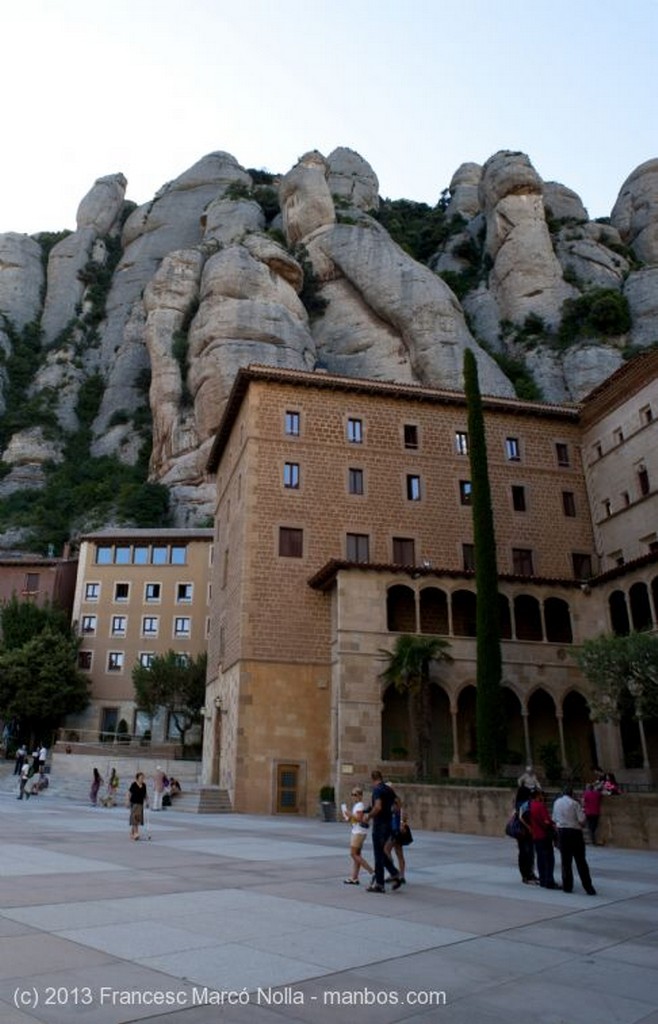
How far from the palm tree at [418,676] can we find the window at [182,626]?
2790 centimetres

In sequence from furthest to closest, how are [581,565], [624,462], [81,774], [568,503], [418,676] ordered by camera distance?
[81,774], [568,503], [581,565], [624,462], [418,676]

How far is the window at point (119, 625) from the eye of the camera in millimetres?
52719

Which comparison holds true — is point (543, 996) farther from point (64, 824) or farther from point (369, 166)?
point (369, 166)

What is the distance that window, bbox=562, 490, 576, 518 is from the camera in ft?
119

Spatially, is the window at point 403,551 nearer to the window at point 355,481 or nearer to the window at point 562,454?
the window at point 355,481

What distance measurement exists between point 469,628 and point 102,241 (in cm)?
8590

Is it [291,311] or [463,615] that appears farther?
[291,311]

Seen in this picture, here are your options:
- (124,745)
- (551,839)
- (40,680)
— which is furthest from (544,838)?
(40,680)

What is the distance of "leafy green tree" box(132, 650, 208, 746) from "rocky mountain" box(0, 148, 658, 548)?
16268 millimetres

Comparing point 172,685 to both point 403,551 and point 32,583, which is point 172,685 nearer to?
point 32,583

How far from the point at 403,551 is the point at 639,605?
10044 millimetres

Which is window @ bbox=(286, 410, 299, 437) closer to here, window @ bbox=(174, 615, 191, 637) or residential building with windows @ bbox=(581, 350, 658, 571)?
residential building with windows @ bbox=(581, 350, 658, 571)

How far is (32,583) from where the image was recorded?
55719mm

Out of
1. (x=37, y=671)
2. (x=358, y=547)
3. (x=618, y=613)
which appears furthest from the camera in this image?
(x=37, y=671)
